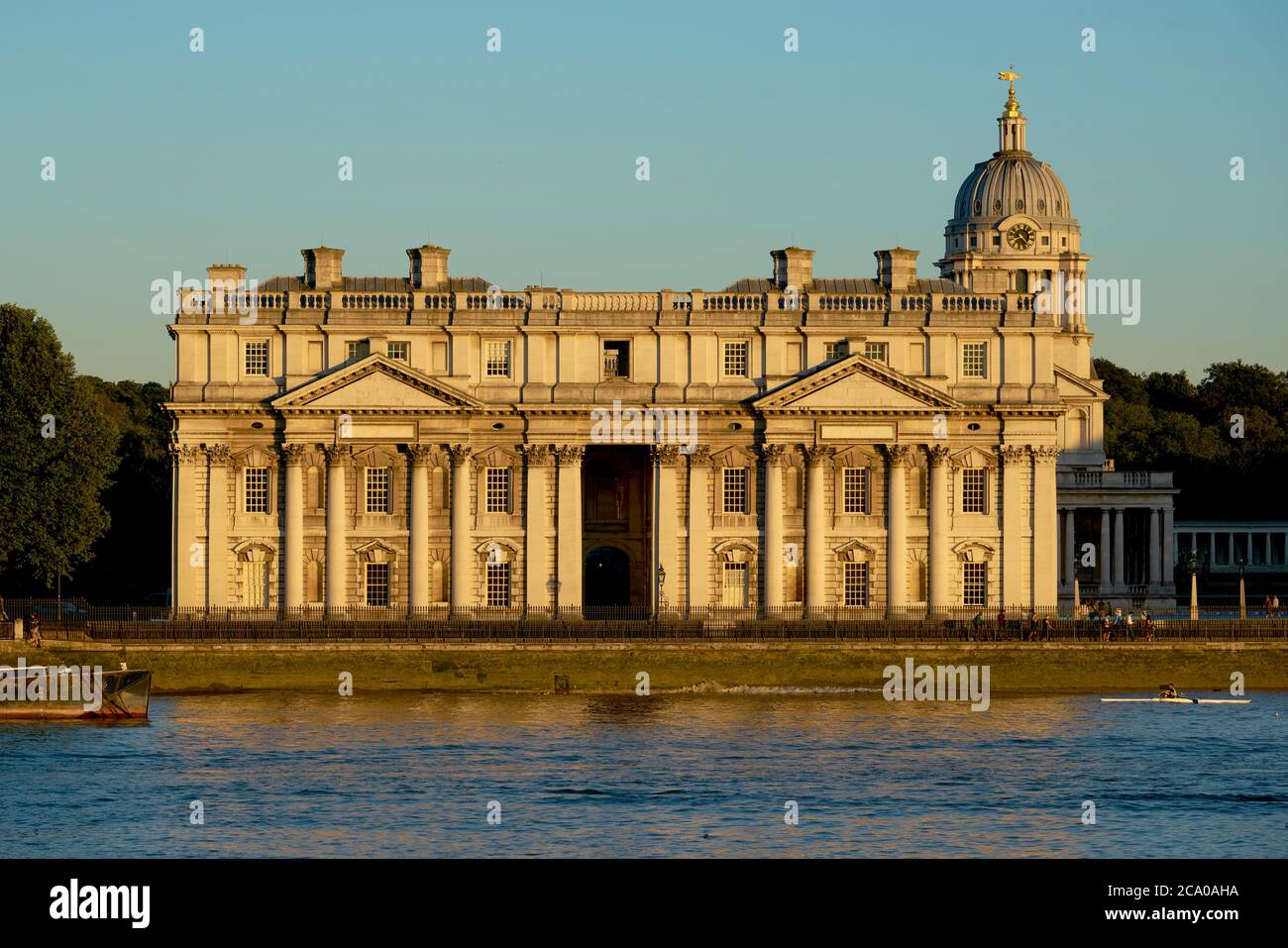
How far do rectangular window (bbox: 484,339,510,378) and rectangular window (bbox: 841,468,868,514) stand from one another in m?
12.4

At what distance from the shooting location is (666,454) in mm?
86562

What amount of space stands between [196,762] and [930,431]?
34.8 m

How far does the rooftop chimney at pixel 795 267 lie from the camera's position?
88.6 meters

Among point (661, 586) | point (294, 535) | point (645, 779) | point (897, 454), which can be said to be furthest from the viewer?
point (661, 586)

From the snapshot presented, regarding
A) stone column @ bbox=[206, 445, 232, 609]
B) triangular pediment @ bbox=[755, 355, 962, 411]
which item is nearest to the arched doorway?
triangular pediment @ bbox=[755, 355, 962, 411]

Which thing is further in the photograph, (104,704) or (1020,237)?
(1020,237)

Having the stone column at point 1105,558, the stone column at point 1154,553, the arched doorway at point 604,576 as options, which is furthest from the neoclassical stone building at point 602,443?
the stone column at point 1154,553

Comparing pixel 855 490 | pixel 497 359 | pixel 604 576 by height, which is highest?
pixel 497 359

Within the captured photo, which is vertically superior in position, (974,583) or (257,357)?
(257,357)

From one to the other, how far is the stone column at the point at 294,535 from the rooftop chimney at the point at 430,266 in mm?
7830

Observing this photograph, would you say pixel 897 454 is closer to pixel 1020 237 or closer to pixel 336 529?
pixel 336 529

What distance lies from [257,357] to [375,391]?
4.62 m

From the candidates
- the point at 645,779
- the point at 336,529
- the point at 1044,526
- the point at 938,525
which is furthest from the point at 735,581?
the point at 645,779

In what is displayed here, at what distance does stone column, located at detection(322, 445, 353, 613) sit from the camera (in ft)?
282
